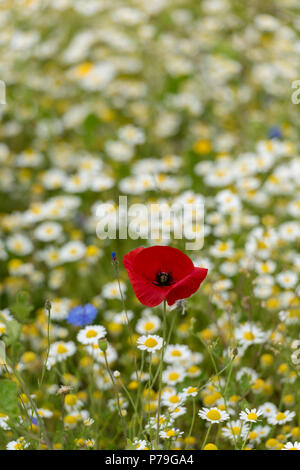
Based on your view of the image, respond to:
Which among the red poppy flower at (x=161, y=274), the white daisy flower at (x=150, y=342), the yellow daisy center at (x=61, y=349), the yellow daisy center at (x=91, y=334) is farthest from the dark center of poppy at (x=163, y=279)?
the yellow daisy center at (x=61, y=349)

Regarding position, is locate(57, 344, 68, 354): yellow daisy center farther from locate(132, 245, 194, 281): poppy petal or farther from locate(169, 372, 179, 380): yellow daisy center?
locate(132, 245, 194, 281): poppy petal

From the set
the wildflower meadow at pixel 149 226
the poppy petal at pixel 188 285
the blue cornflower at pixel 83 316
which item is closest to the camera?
the poppy petal at pixel 188 285

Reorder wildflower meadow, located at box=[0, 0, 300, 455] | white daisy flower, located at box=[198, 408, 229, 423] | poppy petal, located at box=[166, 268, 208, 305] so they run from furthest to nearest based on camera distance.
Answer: wildflower meadow, located at box=[0, 0, 300, 455]
white daisy flower, located at box=[198, 408, 229, 423]
poppy petal, located at box=[166, 268, 208, 305]

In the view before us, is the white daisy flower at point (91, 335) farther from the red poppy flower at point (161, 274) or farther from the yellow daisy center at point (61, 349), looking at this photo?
the red poppy flower at point (161, 274)

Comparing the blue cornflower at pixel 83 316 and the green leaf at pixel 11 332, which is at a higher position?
the green leaf at pixel 11 332

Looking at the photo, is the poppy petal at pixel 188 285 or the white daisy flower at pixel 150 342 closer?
the poppy petal at pixel 188 285

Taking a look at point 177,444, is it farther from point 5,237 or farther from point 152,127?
point 152,127

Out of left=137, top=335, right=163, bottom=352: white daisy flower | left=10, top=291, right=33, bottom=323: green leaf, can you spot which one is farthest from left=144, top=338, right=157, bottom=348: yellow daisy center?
left=10, top=291, right=33, bottom=323: green leaf
